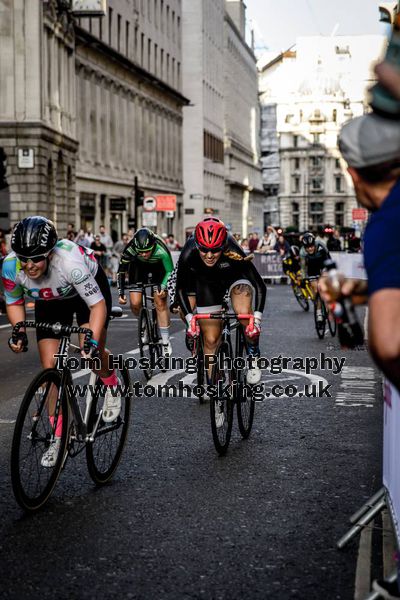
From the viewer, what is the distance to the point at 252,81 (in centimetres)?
14638

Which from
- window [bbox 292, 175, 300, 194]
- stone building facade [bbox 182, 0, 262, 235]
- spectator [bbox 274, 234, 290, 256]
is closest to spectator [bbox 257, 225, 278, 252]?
spectator [bbox 274, 234, 290, 256]

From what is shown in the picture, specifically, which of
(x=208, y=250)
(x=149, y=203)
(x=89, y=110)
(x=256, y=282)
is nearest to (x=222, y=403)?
(x=208, y=250)

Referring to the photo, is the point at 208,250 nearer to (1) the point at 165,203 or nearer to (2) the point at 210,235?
(2) the point at 210,235

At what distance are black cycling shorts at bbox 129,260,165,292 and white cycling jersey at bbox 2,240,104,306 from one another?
6.94 meters

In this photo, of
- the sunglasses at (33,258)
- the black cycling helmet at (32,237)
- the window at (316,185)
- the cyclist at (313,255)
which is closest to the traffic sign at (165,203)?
the cyclist at (313,255)

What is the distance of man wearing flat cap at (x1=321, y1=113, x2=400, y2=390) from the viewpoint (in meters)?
3.45

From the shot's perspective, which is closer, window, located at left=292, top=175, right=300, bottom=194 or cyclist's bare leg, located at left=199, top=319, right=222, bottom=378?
cyclist's bare leg, located at left=199, top=319, right=222, bottom=378

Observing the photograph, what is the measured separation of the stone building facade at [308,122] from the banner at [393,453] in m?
185

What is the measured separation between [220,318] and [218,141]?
103319 mm

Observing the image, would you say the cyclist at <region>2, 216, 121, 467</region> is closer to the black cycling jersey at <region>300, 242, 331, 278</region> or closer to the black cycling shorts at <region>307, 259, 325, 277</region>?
the black cycling jersey at <region>300, 242, 331, 278</region>

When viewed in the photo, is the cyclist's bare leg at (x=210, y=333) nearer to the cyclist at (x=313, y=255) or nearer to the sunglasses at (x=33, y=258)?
the sunglasses at (x=33, y=258)

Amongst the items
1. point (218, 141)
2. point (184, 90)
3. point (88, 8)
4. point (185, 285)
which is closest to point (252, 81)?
point (218, 141)

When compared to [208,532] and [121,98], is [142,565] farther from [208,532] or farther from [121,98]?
[121,98]

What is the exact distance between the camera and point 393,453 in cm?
541
